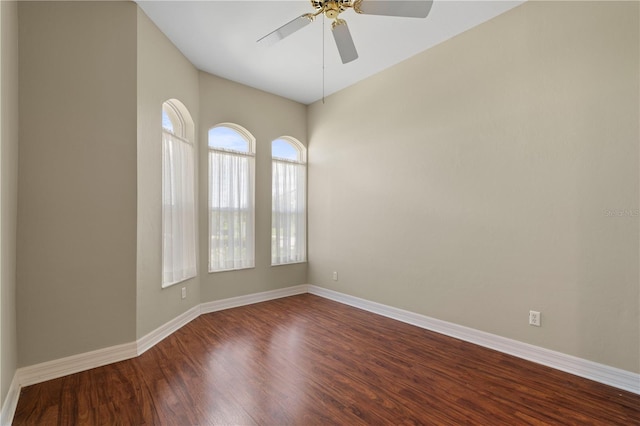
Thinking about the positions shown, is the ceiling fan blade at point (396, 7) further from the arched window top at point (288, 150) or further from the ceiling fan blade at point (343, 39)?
the arched window top at point (288, 150)

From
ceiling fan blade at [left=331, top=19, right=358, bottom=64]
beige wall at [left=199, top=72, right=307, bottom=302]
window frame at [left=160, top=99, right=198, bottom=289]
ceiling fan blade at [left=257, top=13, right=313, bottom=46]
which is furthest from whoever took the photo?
beige wall at [left=199, top=72, right=307, bottom=302]

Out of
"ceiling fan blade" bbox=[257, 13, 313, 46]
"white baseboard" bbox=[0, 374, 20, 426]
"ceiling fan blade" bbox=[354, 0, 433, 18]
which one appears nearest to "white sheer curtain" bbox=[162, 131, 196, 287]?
"white baseboard" bbox=[0, 374, 20, 426]

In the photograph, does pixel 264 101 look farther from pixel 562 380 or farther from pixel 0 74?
pixel 562 380

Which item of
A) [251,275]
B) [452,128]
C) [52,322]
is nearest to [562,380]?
[452,128]

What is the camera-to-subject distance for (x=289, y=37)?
3180mm

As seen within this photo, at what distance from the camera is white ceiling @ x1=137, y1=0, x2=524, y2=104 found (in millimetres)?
2746

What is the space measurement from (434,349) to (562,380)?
0.94 meters

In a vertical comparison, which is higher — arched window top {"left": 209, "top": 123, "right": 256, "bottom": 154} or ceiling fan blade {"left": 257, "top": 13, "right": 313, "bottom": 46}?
ceiling fan blade {"left": 257, "top": 13, "right": 313, "bottom": 46}

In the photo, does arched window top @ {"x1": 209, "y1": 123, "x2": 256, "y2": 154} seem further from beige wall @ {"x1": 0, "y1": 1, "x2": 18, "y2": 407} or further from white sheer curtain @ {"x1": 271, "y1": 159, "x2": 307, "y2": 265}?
beige wall @ {"x1": 0, "y1": 1, "x2": 18, "y2": 407}

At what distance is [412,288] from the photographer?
3.55m

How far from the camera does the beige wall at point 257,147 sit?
12.9ft

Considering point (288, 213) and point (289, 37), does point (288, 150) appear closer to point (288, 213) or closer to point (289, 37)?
point (288, 213)

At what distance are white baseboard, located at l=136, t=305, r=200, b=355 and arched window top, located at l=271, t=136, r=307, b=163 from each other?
7.99 ft

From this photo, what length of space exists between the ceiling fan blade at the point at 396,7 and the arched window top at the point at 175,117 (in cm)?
239
